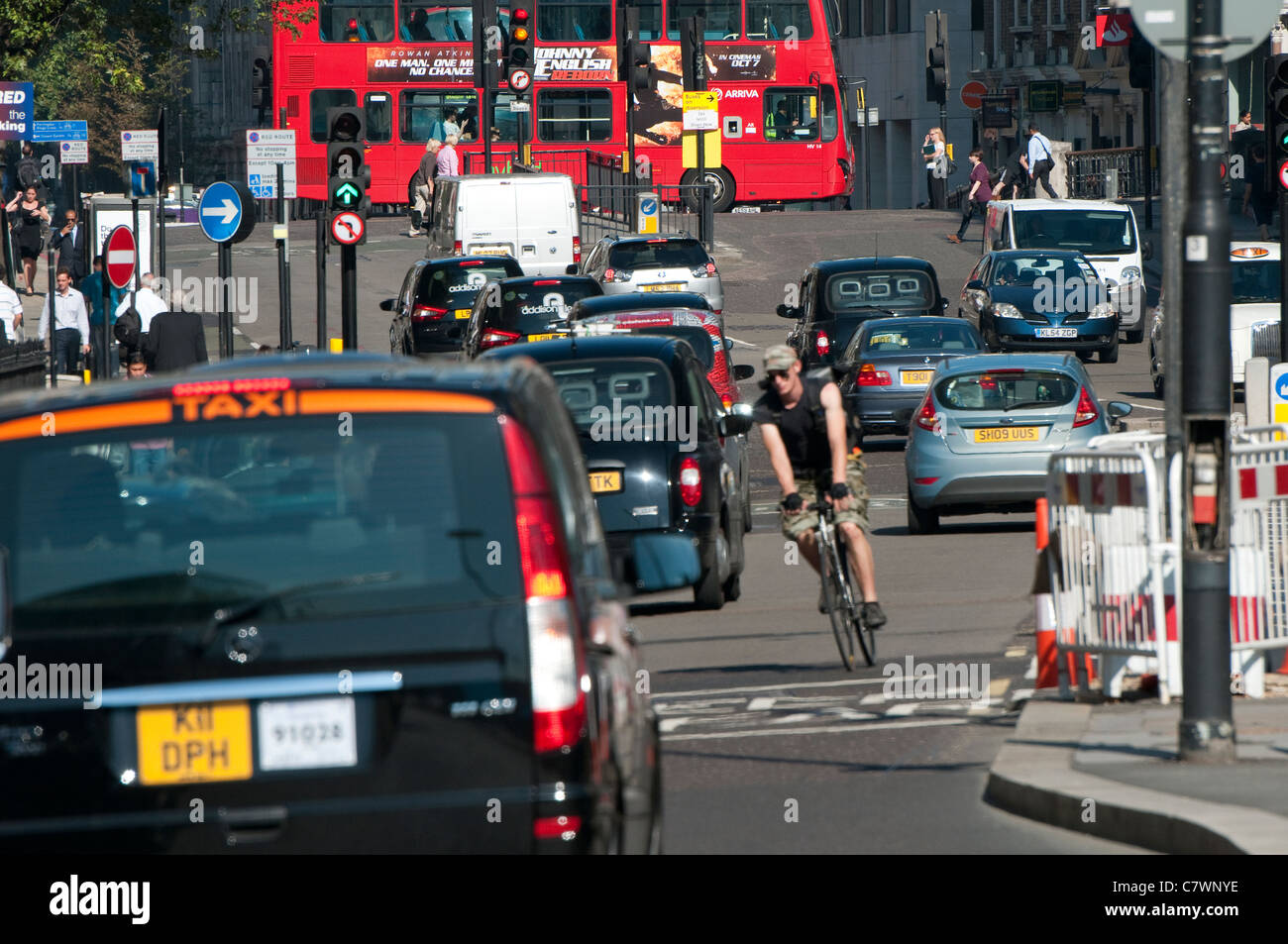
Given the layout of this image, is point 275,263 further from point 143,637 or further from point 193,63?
point 193,63

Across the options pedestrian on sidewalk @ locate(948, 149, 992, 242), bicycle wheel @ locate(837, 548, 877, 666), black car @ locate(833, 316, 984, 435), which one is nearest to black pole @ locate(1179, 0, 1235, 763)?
bicycle wheel @ locate(837, 548, 877, 666)

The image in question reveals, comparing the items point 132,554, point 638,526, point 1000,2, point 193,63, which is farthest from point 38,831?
point 193,63

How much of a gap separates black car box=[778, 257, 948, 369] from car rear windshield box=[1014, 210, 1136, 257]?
21.5 feet

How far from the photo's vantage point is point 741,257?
4675cm

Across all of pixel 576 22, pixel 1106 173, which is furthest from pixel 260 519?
pixel 1106 173

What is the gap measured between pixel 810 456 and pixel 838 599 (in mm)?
899

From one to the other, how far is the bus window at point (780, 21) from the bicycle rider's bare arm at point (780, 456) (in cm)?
3957

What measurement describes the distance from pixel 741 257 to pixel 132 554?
139ft

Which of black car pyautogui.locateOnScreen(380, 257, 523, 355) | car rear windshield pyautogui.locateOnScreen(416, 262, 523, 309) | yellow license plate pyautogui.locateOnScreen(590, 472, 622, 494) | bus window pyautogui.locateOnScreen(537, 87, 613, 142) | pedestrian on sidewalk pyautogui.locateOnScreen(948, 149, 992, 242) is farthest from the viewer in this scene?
bus window pyautogui.locateOnScreen(537, 87, 613, 142)

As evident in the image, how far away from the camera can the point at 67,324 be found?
3048 cm

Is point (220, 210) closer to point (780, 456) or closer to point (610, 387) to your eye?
point (610, 387)

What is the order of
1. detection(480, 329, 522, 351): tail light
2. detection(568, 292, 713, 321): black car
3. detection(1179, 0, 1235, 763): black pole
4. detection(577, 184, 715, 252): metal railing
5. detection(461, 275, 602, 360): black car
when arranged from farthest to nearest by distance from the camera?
detection(577, 184, 715, 252): metal railing < detection(461, 275, 602, 360): black car < detection(480, 329, 522, 351): tail light < detection(568, 292, 713, 321): black car < detection(1179, 0, 1235, 763): black pole

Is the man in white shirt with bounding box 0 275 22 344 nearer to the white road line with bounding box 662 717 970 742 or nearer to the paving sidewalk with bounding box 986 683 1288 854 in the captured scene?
the white road line with bounding box 662 717 970 742

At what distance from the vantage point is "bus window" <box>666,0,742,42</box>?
50.3 meters
